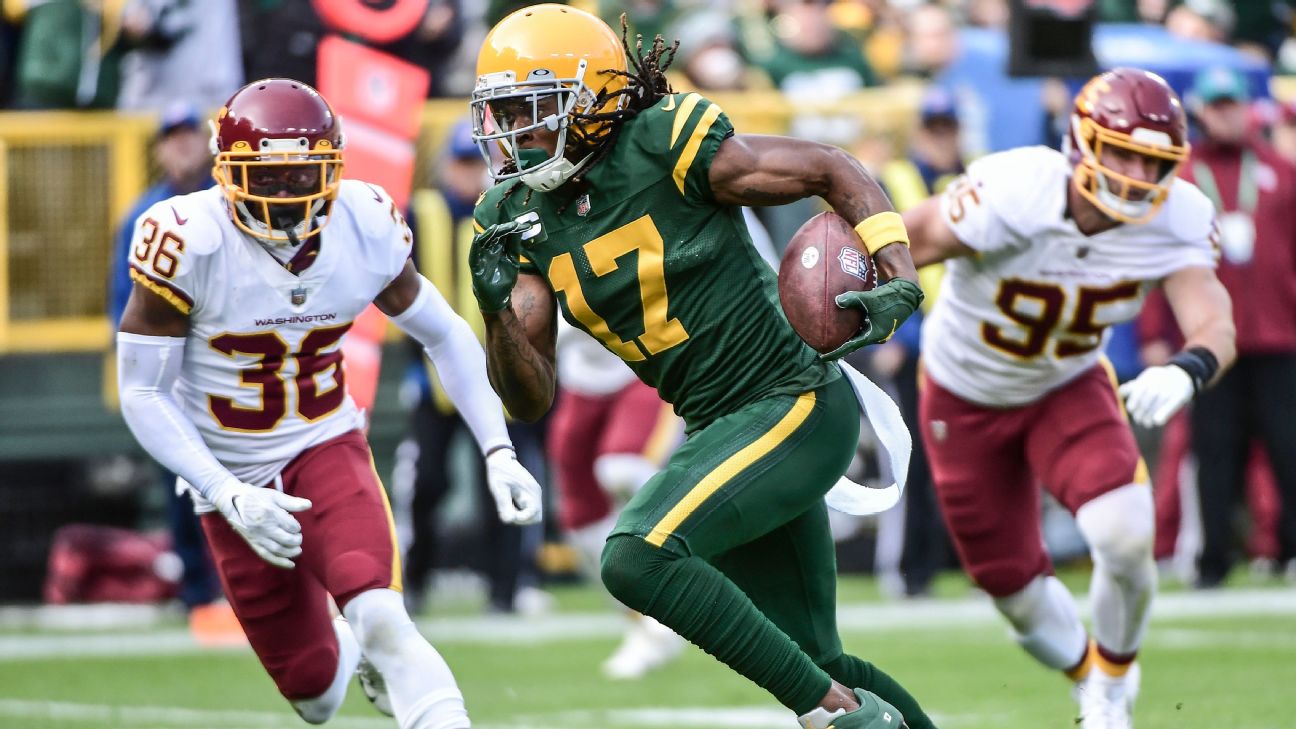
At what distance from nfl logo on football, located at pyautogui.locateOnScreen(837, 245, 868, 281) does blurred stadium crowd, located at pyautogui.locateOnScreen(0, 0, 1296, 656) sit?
3.97 m

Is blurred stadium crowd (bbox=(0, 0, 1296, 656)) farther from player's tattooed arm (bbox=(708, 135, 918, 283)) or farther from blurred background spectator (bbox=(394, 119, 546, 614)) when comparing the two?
player's tattooed arm (bbox=(708, 135, 918, 283))

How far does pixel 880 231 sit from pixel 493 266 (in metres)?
0.86

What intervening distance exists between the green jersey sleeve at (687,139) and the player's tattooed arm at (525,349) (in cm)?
47

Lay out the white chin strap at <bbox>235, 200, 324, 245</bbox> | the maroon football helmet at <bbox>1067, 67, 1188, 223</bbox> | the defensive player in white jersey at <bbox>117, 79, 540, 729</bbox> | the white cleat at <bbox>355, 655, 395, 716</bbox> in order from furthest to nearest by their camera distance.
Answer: the maroon football helmet at <bbox>1067, 67, 1188, 223</bbox>, the white cleat at <bbox>355, 655, 395, 716</bbox>, the white chin strap at <bbox>235, 200, 324, 245</bbox>, the defensive player in white jersey at <bbox>117, 79, 540, 729</bbox>

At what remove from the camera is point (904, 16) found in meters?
13.0

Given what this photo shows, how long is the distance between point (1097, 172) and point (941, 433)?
3.23ft

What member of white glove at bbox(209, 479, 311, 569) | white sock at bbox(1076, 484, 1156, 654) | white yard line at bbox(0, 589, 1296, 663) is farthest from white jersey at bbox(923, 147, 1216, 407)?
white yard line at bbox(0, 589, 1296, 663)

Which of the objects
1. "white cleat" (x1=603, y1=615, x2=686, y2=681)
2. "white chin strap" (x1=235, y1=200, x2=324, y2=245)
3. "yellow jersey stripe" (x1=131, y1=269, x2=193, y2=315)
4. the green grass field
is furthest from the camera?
"white cleat" (x1=603, y1=615, x2=686, y2=681)

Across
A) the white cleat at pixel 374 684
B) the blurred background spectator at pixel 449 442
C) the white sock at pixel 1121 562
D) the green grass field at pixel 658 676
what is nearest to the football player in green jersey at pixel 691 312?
the white cleat at pixel 374 684

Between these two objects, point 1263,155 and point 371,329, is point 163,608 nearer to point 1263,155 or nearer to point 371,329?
point 371,329

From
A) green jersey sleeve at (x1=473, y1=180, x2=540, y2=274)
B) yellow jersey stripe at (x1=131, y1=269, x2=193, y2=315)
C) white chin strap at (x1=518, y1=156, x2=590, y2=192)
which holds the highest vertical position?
white chin strap at (x1=518, y1=156, x2=590, y2=192)

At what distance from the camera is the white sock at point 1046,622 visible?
5.96 m

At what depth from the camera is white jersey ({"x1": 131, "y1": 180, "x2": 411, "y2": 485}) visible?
16.8 feet

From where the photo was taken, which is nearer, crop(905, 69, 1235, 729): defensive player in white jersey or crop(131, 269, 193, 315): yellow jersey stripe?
crop(131, 269, 193, 315): yellow jersey stripe
